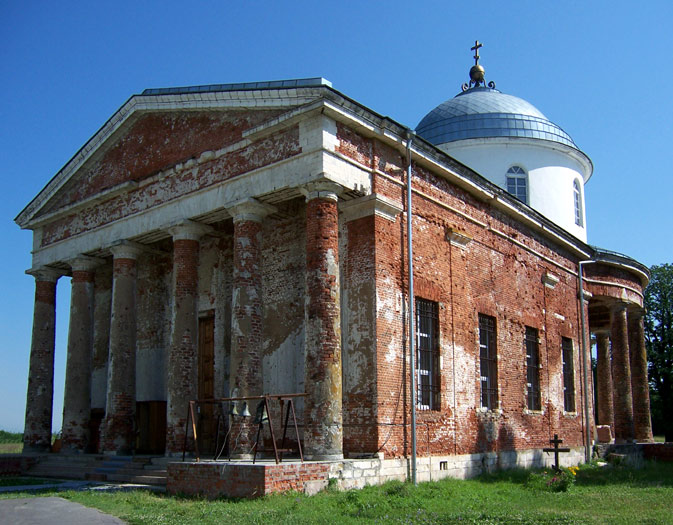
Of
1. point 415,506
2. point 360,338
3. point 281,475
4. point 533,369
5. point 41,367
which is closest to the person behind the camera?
point 415,506

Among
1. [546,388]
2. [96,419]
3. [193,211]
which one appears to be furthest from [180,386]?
[546,388]

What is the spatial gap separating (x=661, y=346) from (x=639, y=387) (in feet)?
60.0

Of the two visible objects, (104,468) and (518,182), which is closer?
(104,468)

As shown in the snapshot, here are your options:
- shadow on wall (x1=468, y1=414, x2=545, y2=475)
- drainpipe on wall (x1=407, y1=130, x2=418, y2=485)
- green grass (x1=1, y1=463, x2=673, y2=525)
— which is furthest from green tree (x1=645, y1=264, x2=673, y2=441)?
drainpipe on wall (x1=407, y1=130, x2=418, y2=485)

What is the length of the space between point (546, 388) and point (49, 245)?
1466cm

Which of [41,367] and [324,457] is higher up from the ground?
[41,367]

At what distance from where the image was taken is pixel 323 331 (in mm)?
12875

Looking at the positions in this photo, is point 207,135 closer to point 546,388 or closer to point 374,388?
point 374,388

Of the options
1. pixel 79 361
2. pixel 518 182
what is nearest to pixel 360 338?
pixel 79 361

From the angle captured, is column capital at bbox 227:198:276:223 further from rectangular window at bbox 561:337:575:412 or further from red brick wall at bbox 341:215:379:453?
rectangular window at bbox 561:337:575:412

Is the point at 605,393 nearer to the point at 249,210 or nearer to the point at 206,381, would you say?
the point at 206,381

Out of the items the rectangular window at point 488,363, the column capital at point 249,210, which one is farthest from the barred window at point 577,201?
the column capital at point 249,210

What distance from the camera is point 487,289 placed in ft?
59.3

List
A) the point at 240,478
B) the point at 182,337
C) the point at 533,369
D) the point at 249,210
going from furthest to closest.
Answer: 1. the point at 533,369
2. the point at 182,337
3. the point at 249,210
4. the point at 240,478
